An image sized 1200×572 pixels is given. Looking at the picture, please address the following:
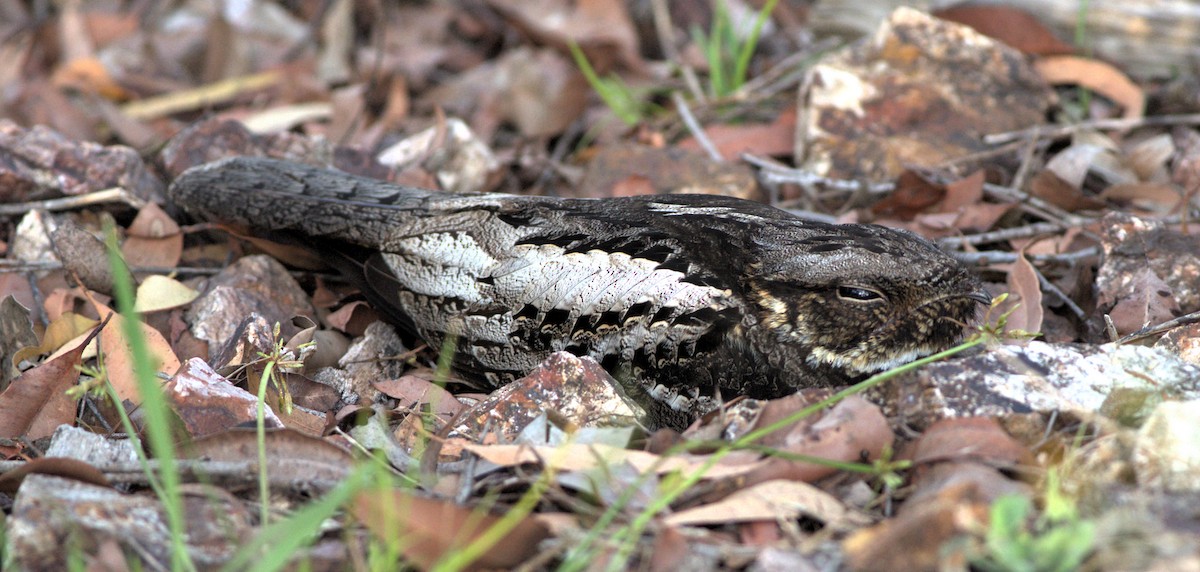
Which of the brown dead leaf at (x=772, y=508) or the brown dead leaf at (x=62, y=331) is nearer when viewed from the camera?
the brown dead leaf at (x=772, y=508)

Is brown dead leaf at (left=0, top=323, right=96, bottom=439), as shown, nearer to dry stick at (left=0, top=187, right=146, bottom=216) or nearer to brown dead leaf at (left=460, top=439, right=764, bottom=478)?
dry stick at (left=0, top=187, right=146, bottom=216)

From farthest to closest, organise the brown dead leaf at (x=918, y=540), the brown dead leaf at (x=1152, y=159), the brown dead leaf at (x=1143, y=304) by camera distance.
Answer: the brown dead leaf at (x=1152, y=159) → the brown dead leaf at (x=1143, y=304) → the brown dead leaf at (x=918, y=540)

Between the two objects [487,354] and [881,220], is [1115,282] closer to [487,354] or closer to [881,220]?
[881,220]

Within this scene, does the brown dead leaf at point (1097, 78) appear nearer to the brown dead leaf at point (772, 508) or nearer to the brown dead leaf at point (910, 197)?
the brown dead leaf at point (910, 197)

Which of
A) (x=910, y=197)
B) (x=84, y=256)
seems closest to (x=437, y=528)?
(x=84, y=256)

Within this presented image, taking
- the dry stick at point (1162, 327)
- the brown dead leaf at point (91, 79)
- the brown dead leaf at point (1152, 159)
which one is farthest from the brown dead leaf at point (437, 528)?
the brown dead leaf at point (91, 79)

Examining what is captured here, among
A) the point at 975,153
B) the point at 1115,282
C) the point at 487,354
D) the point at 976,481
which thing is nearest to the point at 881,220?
the point at 975,153

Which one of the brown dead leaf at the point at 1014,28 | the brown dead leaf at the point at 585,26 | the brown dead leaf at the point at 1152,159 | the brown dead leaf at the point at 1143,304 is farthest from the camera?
the brown dead leaf at the point at 585,26

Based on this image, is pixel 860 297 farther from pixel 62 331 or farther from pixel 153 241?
pixel 153 241
